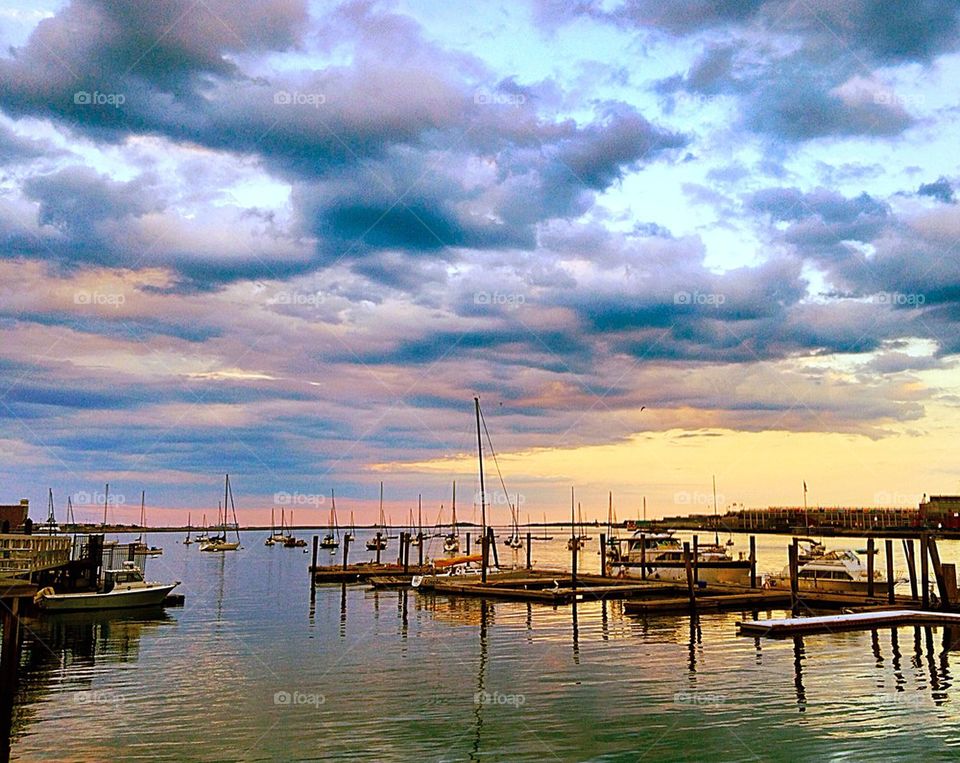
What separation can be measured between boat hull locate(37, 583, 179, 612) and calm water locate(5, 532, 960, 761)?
2.26 metres

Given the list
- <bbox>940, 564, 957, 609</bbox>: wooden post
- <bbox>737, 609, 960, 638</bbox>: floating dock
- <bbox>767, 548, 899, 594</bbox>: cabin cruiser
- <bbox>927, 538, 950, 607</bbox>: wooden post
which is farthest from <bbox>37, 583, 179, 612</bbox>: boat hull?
<bbox>940, 564, 957, 609</bbox>: wooden post

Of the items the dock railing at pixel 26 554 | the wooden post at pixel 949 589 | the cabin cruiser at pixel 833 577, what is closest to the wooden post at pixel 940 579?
the wooden post at pixel 949 589

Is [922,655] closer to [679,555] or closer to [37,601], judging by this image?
[679,555]

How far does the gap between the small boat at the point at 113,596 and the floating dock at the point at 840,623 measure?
39032 millimetres

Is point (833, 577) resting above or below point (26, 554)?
below

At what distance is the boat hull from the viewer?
172 feet

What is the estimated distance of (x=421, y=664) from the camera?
3594cm

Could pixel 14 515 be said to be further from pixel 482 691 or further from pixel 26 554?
pixel 482 691

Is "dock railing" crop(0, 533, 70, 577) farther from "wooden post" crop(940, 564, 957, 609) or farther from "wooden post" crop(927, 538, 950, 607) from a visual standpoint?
"wooden post" crop(940, 564, 957, 609)

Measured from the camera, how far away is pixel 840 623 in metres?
38.9

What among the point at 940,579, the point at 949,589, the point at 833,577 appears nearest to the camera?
the point at 940,579

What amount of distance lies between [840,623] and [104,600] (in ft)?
144

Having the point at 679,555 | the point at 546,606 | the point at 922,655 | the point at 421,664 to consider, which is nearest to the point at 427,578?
the point at 546,606

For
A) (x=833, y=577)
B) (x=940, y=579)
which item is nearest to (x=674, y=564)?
(x=833, y=577)
